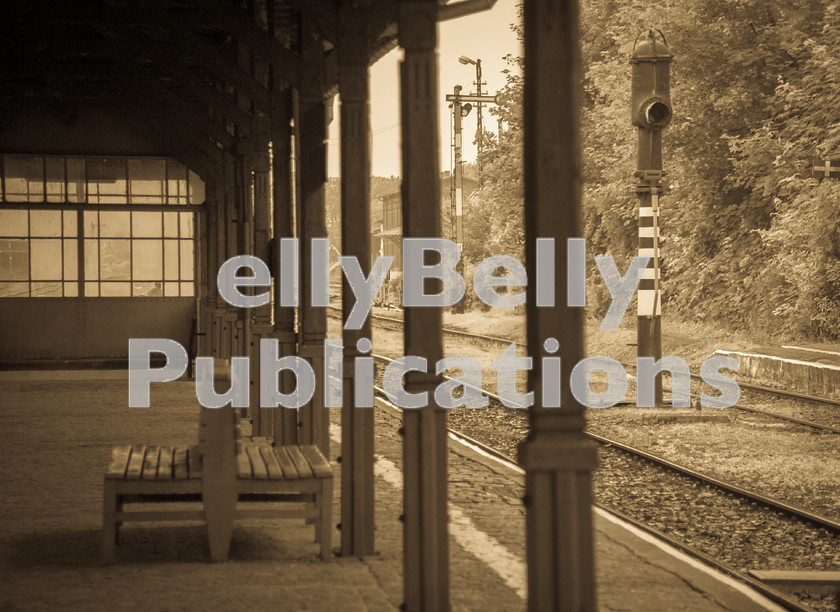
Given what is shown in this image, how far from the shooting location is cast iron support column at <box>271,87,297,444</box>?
8.24m

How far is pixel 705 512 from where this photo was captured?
322 inches

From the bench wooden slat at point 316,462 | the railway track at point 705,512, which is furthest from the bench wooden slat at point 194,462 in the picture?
the railway track at point 705,512

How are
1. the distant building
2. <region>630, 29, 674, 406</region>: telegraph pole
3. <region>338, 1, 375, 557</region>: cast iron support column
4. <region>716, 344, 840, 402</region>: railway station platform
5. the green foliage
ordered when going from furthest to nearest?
the distant building → the green foliage → <region>716, 344, 840, 402</region>: railway station platform → <region>630, 29, 674, 406</region>: telegraph pole → <region>338, 1, 375, 557</region>: cast iron support column

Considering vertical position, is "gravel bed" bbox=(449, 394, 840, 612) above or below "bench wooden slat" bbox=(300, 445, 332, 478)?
below

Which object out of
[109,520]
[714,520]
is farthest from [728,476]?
[109,520]

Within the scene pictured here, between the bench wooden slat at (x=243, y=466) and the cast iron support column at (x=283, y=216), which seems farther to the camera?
the cast iron support column at (x=283, y=216)

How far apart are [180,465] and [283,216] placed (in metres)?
2.99

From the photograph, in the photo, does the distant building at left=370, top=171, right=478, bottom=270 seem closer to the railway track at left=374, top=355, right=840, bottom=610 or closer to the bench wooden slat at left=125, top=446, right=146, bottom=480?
the railway track at left=374, top=355, right=840, bottom=610

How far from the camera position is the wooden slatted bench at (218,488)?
577 centimetres

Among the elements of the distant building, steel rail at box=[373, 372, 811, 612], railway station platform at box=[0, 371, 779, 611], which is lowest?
steel rail at box=[373, 372, 811, 612]

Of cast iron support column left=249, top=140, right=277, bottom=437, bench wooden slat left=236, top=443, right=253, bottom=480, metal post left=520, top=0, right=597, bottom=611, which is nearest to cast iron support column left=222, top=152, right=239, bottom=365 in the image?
cast iron support column left=249, top=140, right=277, bottom=437

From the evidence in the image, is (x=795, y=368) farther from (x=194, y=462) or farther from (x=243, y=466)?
(x=194, y=462)

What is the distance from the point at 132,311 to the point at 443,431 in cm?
1435

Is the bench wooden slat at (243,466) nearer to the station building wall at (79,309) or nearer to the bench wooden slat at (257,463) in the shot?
the bench wooden slat at (257,463)
